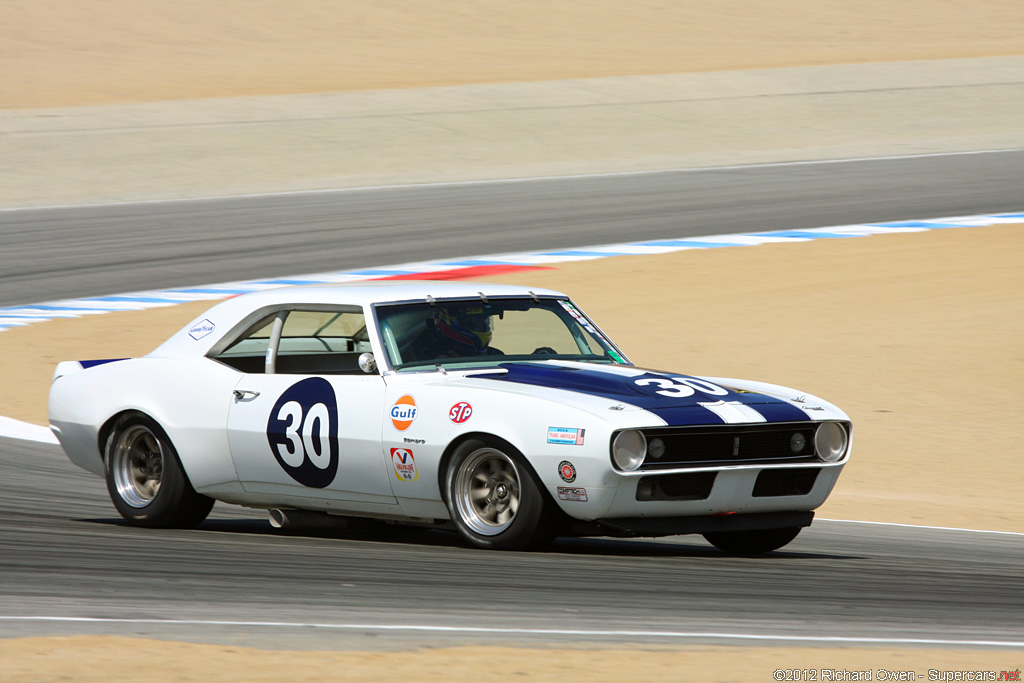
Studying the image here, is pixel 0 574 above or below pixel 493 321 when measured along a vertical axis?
below

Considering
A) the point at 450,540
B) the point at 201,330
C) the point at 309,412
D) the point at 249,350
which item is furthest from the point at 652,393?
the point at 201,330

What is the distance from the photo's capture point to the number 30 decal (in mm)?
7367

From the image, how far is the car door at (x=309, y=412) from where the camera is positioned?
300 inches

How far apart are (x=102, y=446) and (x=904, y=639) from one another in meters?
4.60

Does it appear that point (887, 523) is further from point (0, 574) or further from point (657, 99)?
point (657, 99)

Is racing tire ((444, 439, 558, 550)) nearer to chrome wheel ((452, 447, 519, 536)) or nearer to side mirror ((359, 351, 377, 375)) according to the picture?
chrome wheel ((452, 447, 519, 536))

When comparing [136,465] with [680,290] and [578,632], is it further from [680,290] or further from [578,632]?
[680,290]

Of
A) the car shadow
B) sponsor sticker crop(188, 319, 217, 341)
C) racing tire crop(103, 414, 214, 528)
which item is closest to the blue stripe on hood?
the car shadow

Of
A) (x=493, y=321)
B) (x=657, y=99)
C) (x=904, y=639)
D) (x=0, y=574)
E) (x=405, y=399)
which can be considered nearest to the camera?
(x=904, y=639)

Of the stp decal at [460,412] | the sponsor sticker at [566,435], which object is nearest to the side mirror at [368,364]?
the stp decal at [460,412]

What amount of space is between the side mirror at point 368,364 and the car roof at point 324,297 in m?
0.32

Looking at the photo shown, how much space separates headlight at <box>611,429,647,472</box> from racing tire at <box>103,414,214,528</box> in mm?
2458

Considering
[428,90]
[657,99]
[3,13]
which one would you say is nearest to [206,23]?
[3,13]

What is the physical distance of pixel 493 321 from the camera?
8.05 metres
